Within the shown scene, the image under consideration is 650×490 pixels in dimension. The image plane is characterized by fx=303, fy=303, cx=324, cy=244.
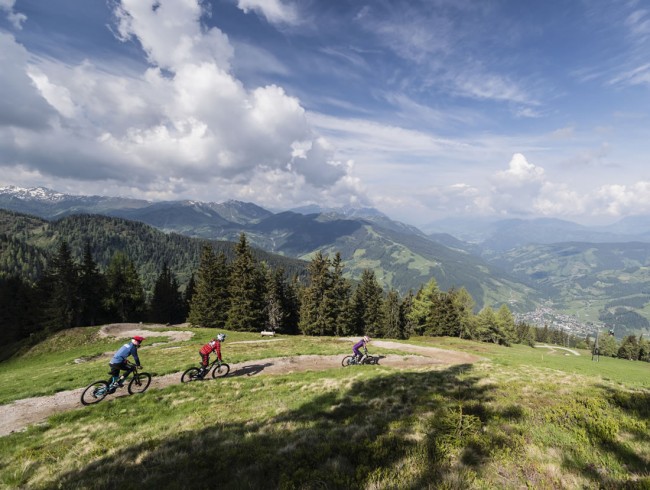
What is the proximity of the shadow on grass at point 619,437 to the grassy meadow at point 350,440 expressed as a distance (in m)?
0.04

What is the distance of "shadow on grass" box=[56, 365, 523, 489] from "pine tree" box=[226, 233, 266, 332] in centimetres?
Result: 4795

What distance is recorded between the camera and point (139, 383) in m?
17.7

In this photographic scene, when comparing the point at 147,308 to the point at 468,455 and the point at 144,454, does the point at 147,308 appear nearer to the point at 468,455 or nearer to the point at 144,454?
the point at 144,454

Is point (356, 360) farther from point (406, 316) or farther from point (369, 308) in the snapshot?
point (406, 316)

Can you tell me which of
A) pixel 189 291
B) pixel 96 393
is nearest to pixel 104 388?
pixel 96 393

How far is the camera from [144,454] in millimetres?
8711

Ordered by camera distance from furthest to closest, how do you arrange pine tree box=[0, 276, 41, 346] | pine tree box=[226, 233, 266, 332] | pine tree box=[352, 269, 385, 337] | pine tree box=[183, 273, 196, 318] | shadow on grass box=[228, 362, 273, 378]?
1. pine tree box=[183, 273, 196, 318]
2. pine tree box=[352, 269, 385, 337]
3. pine tree box=[0, 276, 41, 346]
4. pine tree box=[226, 233, 266, 332]
5. shadow on grass box=[228, 362, 273, 378]

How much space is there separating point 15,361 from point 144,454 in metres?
50.5

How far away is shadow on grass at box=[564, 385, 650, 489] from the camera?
6316 millimetres

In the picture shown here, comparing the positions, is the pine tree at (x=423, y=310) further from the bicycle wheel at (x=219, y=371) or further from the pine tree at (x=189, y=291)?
the bicycle wheel at (x=219, y=371)

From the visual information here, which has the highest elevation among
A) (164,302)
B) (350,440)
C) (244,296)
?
(350,440)

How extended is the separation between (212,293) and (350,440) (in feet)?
194

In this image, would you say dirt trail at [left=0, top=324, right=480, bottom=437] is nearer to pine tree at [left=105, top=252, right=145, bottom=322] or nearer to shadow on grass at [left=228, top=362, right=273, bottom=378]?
shadow on grass at [left=228, top=362, right=273, bottom=378]

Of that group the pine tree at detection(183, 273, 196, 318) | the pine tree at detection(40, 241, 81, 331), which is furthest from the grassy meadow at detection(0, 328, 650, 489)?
the pine tree at detection(183, 273, 196, 318)
